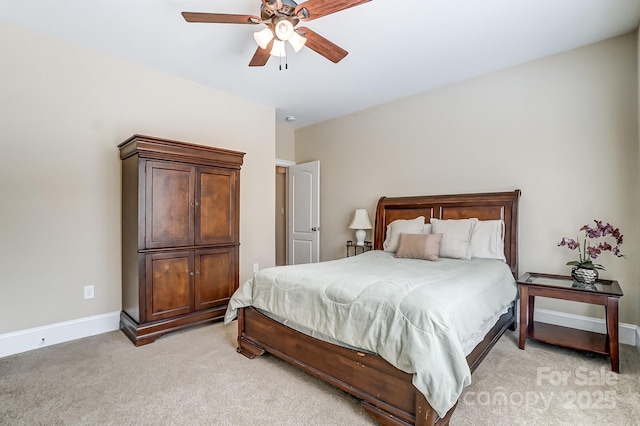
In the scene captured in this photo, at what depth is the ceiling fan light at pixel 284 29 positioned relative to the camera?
202cm

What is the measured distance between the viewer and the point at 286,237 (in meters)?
5.61

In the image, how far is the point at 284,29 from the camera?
6.75ft

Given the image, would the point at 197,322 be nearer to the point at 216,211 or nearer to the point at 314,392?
the point at 216,211

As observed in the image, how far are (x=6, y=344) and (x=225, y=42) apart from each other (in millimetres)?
3085

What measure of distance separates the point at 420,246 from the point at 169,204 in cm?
244

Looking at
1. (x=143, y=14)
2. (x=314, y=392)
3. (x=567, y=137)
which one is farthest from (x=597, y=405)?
(x=143, y=14)

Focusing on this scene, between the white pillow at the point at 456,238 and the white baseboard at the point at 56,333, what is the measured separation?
3.30m

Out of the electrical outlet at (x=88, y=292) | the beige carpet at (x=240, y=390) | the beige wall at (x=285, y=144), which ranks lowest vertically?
the beige carpet at (x=240, y=390)

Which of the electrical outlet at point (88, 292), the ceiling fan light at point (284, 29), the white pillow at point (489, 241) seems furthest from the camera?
the white pillow at point (489, 241)

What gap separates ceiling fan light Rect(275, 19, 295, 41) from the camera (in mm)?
2021

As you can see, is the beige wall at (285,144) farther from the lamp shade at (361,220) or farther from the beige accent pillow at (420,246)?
the beige accent pillow at (420,246)

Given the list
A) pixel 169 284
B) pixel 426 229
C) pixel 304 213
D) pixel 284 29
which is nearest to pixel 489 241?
pixel 426 229

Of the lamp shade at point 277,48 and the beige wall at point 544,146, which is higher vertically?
the lamp shade at point 277,48

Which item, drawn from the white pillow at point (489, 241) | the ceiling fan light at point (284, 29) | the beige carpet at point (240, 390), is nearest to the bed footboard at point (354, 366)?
the beige carpet at point (240, 390)
